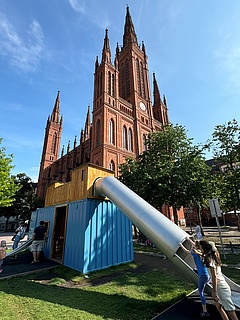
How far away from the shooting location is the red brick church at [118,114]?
2956 cm

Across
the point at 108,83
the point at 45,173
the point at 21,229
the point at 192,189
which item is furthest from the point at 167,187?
the point at 45,173

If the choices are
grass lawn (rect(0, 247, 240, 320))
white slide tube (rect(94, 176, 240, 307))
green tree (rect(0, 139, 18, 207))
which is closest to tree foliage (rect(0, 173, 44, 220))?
green tree (rect(0, 139, 18, 207))

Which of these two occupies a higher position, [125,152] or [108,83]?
[108,83]

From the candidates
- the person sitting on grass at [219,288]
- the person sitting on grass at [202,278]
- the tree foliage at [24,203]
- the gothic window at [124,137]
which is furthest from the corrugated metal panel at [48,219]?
the tree foliage at [24,203]

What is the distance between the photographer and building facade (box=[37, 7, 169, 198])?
97.0 ft

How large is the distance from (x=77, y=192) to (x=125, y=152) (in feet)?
75.3

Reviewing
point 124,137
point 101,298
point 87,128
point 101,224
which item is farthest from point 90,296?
point 87,128

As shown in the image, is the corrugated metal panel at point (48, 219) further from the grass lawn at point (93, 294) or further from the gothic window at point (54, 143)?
the gothic window at point (54, 143)

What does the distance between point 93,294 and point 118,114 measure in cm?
3014

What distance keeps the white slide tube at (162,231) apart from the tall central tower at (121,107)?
21.1 meters

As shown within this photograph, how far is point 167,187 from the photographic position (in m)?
12.7

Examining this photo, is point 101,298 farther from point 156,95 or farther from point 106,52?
point 156,95

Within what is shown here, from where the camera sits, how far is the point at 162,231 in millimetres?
4410

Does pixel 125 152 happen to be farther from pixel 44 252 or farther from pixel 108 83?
pixel 44 252
